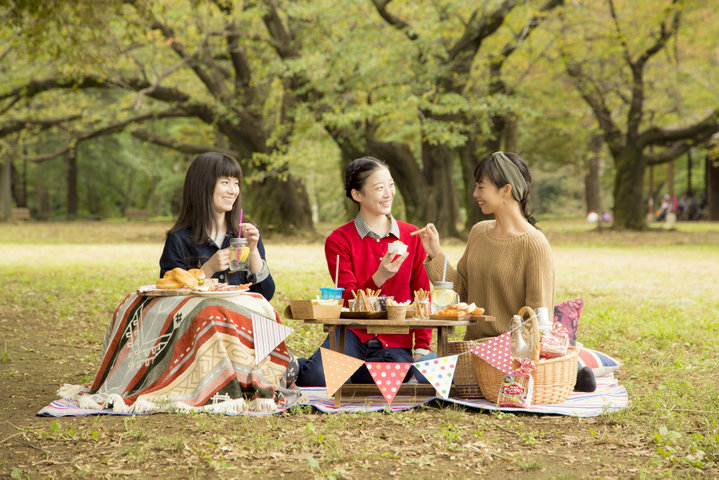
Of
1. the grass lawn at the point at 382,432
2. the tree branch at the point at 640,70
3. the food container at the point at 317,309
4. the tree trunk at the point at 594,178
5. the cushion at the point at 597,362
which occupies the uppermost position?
the tree branch at the point at 640,70

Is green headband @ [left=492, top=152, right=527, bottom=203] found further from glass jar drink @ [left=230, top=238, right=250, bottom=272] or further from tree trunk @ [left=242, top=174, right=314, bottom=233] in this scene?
tree trunk @ [left=242, top=174, right=314, bottom=233]

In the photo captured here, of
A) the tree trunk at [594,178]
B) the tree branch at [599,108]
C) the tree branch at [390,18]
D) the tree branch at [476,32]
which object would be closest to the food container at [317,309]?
the tree branch at [476,32]

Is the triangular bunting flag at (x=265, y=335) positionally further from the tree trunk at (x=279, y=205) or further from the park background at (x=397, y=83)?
the tree trunk at (x=279, y=205)

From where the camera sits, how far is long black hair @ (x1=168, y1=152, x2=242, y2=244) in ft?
16.2

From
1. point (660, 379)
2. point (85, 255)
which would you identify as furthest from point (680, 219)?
point (660, 379)

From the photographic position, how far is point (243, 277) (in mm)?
5105

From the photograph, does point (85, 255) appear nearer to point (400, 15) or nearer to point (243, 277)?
point (400, 15)

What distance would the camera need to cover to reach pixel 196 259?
5.04 metres

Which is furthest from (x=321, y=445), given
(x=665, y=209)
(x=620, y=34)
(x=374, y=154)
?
(x=665, y=209)

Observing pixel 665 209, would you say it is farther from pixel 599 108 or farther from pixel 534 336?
pixel 534 336

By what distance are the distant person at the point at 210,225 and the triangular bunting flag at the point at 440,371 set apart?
1.18 m

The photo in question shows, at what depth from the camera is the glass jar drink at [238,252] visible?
459cm

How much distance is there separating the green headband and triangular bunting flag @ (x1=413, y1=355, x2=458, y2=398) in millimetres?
1169

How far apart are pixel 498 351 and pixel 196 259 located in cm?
207
